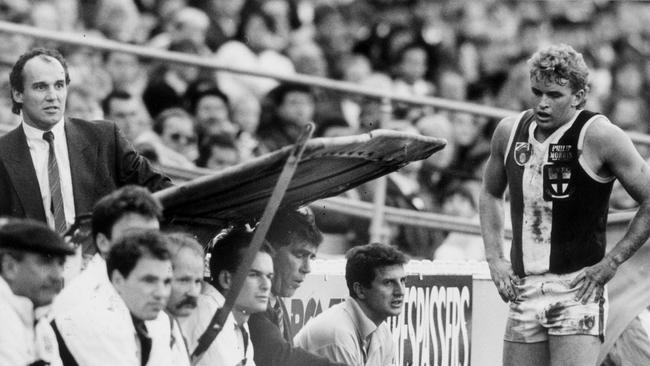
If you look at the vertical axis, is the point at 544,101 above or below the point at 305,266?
above

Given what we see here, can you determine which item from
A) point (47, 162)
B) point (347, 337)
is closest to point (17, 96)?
point (47, 162)

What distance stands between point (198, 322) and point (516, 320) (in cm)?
156

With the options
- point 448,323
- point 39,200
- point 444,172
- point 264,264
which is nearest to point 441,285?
point 448,323

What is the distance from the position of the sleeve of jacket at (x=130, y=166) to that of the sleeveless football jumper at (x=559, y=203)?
1.59m

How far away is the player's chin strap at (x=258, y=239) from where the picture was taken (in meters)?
4.29

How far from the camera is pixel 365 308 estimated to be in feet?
20.3

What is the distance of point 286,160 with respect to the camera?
4.32 m

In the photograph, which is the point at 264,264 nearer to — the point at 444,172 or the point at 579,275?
the point at 579,275

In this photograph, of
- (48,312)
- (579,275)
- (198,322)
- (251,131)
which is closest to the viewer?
(48,312)

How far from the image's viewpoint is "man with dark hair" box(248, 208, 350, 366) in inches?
213

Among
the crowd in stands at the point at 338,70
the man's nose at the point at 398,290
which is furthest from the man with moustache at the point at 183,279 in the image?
the crowd in stands at the point at 338,70

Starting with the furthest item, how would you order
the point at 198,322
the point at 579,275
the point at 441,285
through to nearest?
the point at 441,285, the point at 579,275, the point at 198,322

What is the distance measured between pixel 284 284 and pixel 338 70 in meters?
6.58

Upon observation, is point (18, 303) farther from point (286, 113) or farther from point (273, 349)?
point (286, 113)
